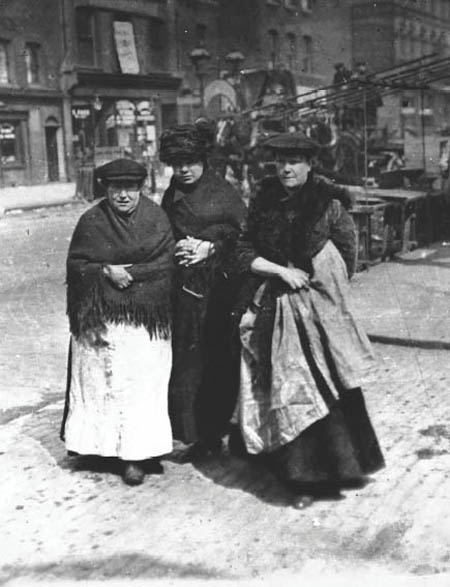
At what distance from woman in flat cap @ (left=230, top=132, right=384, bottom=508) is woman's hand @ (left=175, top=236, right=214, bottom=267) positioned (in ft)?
1.32

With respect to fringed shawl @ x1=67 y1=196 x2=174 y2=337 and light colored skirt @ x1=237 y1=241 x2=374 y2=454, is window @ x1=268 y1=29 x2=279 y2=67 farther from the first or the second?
light colored skirt @ x1=237 y1=241 x2=374 y2=454

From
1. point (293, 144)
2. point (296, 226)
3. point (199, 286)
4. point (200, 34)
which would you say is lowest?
point (199, 286)

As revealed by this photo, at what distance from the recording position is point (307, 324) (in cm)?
397

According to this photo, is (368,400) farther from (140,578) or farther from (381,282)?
(381,282)

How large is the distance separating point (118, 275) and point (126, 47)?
33.5m

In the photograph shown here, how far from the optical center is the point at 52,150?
33.1 metres

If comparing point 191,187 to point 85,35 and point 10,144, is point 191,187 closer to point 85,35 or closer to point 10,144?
point 10,144

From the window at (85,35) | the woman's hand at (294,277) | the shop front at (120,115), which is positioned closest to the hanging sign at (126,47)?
the shop front at (120,115)

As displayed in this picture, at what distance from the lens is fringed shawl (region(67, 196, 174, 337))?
4.35m

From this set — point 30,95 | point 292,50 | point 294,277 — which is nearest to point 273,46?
point 292,50

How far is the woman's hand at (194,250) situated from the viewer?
14.8 feet

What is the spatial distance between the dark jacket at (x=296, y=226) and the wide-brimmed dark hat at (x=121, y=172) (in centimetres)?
59

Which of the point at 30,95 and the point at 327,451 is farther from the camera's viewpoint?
the point at 30,95

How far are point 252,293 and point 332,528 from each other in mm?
1143
